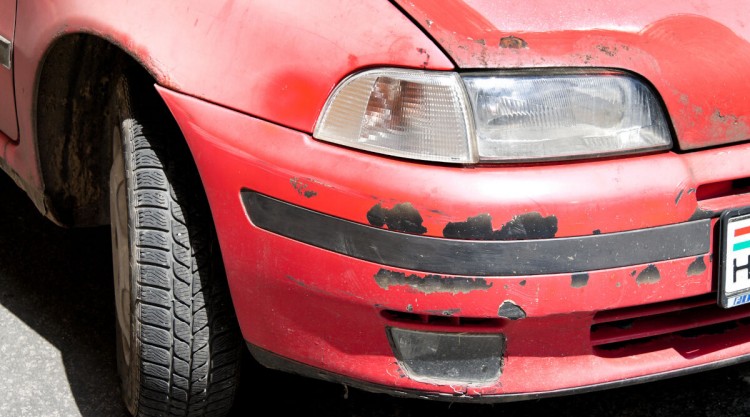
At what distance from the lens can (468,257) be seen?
1.91 m

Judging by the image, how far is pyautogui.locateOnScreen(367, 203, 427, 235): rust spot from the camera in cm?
190

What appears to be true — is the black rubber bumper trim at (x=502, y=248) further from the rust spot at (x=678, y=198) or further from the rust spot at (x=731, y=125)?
the rust spot at (x=731, y=125)

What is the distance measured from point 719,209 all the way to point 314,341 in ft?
2.71

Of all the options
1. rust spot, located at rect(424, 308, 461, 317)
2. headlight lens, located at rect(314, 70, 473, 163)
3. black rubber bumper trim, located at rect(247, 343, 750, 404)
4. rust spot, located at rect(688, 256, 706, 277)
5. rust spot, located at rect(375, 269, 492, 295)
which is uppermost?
headlight lens, located at rect(314, 70, 473, 163)

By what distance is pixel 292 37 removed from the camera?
6.56 ft

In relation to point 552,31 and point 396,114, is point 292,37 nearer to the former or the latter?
point 396,114

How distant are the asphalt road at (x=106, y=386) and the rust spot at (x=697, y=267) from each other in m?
0.77

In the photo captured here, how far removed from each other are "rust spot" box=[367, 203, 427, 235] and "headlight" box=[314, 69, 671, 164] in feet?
0.33

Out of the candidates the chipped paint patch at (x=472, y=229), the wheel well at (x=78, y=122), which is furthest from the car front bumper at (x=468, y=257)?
the wheel well at (x=78, y=122)

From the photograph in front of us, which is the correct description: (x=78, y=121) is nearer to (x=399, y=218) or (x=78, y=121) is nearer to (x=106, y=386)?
(x=106, y=386)

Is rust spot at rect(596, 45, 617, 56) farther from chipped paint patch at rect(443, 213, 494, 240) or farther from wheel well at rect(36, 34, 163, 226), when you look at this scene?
wheel well at rect(36, 34, 163, 226)

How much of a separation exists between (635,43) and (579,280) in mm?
457

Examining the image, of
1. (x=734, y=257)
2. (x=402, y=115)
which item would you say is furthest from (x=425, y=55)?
(x=734, y=257)

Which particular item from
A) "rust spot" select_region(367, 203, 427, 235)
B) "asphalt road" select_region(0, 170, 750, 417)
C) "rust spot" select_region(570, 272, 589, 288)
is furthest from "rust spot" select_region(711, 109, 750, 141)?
"asphalt road" select_region(0, 170, 750, 417)
